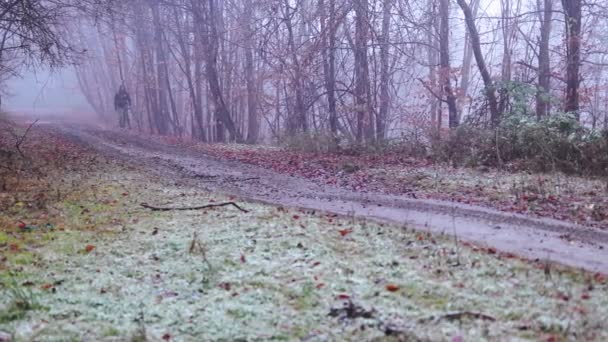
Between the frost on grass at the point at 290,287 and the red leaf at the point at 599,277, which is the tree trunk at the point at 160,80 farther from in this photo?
the red leaf at the point at 599,277

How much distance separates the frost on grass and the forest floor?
0.06ft

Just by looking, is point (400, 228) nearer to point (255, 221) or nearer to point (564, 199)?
point (255, 221)

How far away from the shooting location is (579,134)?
38.3 ft

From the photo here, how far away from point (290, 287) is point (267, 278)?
366 mm

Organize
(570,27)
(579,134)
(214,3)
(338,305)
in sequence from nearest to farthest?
(338,305) < (579,134) < (570,27) < (214,3)

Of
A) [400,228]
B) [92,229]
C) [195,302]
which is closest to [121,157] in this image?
[92,229]

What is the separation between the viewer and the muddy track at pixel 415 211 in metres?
6.28

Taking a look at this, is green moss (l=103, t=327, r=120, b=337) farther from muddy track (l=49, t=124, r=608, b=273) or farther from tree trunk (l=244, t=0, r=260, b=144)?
tree trunk (l=244, t=0, r=260, b=144)

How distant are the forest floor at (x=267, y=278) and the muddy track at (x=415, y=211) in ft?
0.36

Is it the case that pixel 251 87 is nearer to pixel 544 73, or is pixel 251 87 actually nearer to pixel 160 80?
pixel 160 80

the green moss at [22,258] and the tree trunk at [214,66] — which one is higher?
the tree trunk at [214,66]

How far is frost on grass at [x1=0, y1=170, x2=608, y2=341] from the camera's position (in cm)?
415

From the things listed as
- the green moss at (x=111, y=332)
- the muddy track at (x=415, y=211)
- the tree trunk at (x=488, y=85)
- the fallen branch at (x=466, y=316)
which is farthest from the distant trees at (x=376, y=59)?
the green moss at (x=111, y=332)

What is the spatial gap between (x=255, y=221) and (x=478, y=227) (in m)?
3.12
